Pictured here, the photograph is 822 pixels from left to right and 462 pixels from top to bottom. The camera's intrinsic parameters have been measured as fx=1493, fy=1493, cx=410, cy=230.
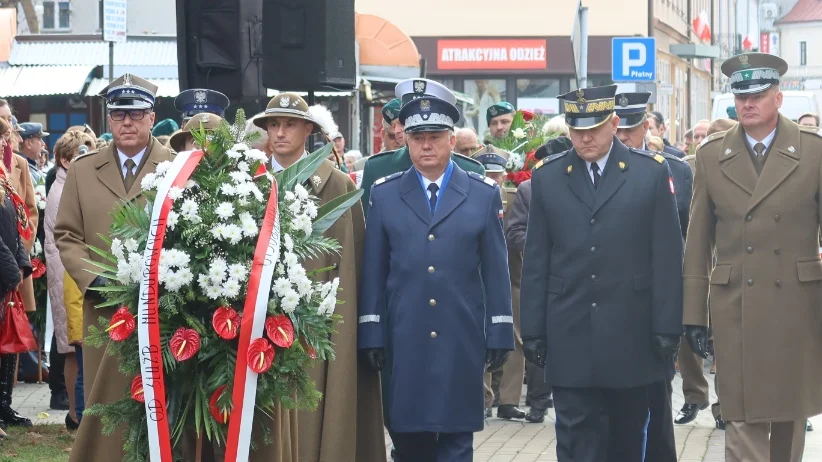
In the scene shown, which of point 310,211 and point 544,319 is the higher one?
point 310,211

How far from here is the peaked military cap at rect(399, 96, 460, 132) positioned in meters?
7.34

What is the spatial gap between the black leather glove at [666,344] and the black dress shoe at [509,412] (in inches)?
161

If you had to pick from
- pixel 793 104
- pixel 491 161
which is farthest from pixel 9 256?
pixel 793 104

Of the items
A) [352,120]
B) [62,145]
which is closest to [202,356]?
[62,145]

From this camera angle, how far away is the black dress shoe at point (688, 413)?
1107cm

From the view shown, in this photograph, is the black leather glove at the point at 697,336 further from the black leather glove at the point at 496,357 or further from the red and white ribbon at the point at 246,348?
the red and white ribbon at the point at 246,348

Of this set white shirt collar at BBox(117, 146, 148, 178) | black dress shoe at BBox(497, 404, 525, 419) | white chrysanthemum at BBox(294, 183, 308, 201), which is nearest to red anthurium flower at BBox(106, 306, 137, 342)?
white chrysanthemum at BBox(294, 183, 308, 201)

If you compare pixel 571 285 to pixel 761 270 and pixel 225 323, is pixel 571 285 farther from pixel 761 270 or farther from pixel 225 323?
pixel 225 323

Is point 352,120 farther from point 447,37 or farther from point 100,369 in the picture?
point 100,369

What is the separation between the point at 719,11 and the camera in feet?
222

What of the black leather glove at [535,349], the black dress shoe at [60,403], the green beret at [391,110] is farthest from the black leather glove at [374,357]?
the black dress shoe at [60,403]

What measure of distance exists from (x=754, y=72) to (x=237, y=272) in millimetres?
3061

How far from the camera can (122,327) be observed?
6.19 metres

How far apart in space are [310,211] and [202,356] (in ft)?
2.67
